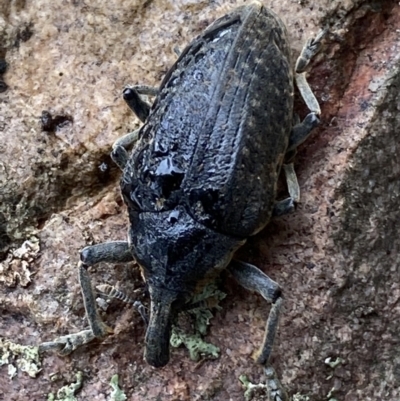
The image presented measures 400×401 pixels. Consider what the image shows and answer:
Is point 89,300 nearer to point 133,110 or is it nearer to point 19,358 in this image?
point 19,358

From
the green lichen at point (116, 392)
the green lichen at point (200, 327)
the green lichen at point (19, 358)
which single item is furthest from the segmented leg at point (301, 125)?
the green lichen at point (19, 358)

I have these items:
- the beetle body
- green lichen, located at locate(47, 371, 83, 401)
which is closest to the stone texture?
green lichen, located at locate(47, 371, 83, 401)

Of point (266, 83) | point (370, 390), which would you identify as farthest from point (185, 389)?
point (266, 83)

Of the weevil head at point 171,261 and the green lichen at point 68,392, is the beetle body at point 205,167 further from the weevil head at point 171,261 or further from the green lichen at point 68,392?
the green lichen at point 68,392

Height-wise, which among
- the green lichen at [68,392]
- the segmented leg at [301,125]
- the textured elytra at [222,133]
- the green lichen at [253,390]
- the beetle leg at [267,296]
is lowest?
the green lichen at [253,390]

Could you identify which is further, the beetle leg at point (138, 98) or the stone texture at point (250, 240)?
the beetle leg at point (138, 98)

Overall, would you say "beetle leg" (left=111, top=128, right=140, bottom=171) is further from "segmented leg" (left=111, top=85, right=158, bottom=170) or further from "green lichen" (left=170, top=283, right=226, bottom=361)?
"green lichen" (left=170, top=283, right=226, bottom=361)
